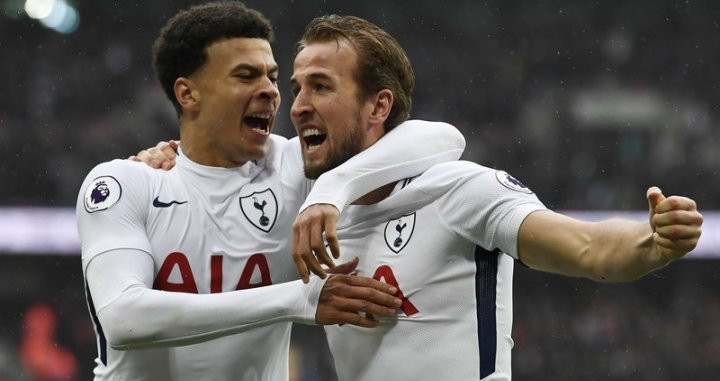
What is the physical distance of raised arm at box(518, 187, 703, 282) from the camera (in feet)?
6.60

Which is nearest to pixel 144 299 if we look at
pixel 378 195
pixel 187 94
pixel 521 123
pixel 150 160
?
pixel 150 160

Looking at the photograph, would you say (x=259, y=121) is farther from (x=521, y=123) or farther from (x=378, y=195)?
(x=521, y=123)

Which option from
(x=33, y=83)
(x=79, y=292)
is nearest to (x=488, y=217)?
(x=79, y=292)

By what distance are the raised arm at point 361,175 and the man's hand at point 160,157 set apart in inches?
23.5

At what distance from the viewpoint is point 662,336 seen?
452 inches

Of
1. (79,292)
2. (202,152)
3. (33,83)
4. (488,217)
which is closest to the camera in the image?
(488,217)

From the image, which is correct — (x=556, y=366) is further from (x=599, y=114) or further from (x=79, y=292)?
(x=79, y=292)

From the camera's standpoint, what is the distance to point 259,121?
324 centimetres

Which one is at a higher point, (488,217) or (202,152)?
(202,152)

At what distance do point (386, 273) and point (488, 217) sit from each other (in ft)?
1.05

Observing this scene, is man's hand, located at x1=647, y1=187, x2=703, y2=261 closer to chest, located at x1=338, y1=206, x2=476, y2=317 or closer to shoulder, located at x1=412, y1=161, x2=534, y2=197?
shoulder, located at x1=412, y1=161, x2=534, y2=197

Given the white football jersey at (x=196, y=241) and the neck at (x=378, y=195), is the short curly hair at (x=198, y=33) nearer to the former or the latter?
the white football jersey at (x=196, y=241)

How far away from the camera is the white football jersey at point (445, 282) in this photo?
2.61 m

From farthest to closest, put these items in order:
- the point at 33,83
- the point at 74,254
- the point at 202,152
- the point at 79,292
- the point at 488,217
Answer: the point at 33,83 < the point at 79,292 < the point at 74,254 < the point at 202,152 < the point at 488,217
